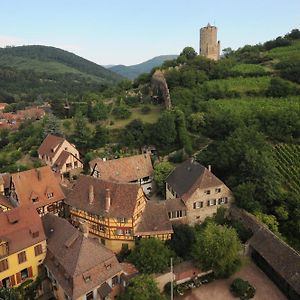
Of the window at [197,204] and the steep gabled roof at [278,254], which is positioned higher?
the window at [197,204]

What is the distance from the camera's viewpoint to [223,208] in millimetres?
43375

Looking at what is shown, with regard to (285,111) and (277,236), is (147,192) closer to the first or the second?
(277,236)

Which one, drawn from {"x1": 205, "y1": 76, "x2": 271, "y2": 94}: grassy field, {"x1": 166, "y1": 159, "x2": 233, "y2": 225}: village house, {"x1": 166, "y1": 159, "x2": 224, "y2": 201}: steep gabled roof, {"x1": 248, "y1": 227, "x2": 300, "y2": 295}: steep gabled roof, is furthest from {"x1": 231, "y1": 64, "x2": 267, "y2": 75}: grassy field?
{"x1": 248, "y1": 227, "x2": 300, "y2": 295}: steep gabled roof

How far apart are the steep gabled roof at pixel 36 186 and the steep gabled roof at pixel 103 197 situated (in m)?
3.13

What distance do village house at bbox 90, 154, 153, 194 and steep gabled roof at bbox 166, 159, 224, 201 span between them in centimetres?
466

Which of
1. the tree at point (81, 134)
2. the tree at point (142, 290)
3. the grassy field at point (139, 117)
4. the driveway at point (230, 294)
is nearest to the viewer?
the tree at point (142, 290)

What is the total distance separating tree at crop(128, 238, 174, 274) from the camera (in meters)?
32.6

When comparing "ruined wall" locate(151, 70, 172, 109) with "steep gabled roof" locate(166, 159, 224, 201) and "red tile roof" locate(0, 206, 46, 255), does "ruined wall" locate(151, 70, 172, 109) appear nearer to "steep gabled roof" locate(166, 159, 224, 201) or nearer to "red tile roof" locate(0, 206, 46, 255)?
"steep gabled roof" locate(166, 159, 224, 201)

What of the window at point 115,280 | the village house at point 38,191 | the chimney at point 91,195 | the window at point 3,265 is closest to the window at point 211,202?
the chimney at point 91,195

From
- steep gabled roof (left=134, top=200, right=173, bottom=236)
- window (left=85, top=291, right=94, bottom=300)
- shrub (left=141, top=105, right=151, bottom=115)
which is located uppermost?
shrub (left=141, top=105, right=151, bottom=115)

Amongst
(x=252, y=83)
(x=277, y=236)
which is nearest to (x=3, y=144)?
(x=252, y=83)

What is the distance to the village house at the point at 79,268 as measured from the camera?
29656 mm

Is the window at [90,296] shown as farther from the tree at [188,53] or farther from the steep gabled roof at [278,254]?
the tree at [188,53]

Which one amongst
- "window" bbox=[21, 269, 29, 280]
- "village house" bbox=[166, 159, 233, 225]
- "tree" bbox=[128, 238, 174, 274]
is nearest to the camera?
"tree" bbox=[128, 238, 174, 274]
